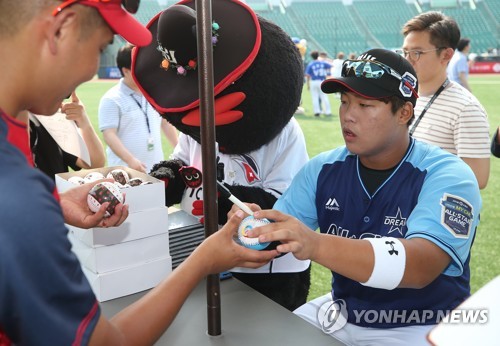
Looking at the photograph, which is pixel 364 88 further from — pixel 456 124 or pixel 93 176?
pixel 456 124

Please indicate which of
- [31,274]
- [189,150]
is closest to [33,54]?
[31,274]

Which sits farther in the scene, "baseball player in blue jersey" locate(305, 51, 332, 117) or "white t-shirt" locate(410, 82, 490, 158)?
"baseball player in blue jersey" locate(305, 51, 332, 117)

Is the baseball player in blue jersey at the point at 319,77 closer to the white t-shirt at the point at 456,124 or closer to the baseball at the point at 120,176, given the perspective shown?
the white t-shirt at the point at 456,124

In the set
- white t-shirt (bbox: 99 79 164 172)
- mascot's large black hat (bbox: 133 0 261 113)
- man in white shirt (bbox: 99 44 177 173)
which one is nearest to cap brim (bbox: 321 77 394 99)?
mascot's large black hat (bbox: 133 0 261 113)

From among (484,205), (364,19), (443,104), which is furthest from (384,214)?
(364,19)

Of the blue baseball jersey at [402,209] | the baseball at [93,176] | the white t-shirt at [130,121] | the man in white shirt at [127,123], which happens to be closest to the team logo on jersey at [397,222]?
the blue baseball jersey at [402,209]

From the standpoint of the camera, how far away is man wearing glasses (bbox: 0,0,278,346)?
0.71 meters

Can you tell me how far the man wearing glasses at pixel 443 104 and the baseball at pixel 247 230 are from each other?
5.72 feet

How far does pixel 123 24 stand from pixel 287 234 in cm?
66

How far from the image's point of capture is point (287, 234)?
129cm

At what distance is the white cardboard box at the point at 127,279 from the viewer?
1.53 metres

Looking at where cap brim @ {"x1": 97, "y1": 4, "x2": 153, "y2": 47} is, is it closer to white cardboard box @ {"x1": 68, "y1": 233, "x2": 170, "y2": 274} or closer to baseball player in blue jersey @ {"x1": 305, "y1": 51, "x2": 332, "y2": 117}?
white cardboard box @ {"x1": 68, "y1": 233, "x2": 170, "y2": 274}

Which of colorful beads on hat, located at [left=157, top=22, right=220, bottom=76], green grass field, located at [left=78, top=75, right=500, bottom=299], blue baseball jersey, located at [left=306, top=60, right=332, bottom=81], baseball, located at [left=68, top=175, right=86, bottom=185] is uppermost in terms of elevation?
colorful beads on hat, located at [left=157, top=22, right=220, bottom=76]

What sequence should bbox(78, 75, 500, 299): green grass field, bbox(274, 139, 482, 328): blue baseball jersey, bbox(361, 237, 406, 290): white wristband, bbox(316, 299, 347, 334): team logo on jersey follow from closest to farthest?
bbox(361, 237, 406, 290): white wristband
bbox(274, 139, 482, 328): blue baseball jersey
bbox(316, 299, 347, 334): team logo on jersey
bbox(78, 75, 500, 299): green grass field
